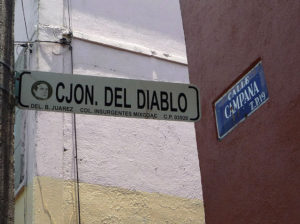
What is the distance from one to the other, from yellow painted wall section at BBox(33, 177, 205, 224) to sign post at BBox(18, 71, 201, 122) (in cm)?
429

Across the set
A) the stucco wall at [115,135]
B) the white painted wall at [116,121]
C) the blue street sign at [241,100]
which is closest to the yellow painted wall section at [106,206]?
the stucco wall at [115,135]

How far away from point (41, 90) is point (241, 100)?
2473 millimetres

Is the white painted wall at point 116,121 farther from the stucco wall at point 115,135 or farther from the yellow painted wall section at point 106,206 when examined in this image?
the yellow painted wall section at point 106,206

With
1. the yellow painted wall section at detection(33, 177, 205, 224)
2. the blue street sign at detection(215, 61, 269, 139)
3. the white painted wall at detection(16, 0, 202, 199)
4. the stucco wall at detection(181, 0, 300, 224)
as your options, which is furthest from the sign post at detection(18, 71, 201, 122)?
the white painted wall at detection(16, 0, 202, 199)

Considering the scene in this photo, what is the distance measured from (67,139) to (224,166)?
3485 mm

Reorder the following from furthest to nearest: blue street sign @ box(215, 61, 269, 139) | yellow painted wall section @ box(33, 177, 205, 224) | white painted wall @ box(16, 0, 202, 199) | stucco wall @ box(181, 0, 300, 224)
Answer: white painted wall @ box(16, 0, 202, 199) < yellow painted wall section @ box(33, 177, 205, 224) < blue street sign @ box(215, 61, 269, 139) < stucco wall @ box(181, 0, 300, 224)

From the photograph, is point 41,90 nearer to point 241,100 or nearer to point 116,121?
point 241,100

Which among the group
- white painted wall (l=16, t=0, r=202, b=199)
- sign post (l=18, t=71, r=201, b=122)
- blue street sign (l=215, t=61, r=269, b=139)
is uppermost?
white painted wall (l=16, t=0, r=202, b=199)

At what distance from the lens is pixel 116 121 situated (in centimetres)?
892

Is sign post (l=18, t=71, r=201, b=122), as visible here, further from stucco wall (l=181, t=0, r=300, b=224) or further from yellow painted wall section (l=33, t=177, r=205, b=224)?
yellow painted wall section (l=33, t=177, r=205, b=224)

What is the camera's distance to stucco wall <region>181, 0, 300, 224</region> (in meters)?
4.56

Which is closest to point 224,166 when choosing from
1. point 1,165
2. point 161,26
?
point 1,165

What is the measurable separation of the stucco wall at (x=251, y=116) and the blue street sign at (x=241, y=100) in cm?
7

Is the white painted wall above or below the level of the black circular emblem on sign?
above
